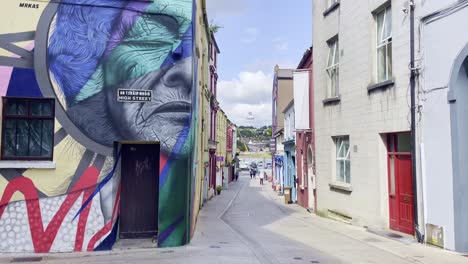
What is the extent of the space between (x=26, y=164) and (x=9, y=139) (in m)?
0.81

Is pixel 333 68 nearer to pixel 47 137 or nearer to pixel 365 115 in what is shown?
pixel 365 115

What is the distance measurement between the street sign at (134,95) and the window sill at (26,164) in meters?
2.12

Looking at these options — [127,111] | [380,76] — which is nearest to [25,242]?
[127,111]

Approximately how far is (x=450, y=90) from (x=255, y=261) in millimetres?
5752

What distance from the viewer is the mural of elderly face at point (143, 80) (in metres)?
8.77

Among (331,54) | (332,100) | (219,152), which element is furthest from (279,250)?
(219,152)

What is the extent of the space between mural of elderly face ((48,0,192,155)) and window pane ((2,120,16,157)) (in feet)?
4.31

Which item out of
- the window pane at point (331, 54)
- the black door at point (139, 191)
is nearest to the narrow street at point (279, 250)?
the black door at point (139, 191)

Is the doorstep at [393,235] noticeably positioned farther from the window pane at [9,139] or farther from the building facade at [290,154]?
the building facade at [290,154]

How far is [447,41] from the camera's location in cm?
866

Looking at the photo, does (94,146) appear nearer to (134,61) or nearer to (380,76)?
(134,61)

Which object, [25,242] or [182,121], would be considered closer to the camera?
[25,242]

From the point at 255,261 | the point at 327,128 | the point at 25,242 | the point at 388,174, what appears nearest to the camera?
the point at 255,261

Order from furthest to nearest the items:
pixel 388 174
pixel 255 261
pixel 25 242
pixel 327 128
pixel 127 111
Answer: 1. pixel 327 128
2. pixel 388 174
3. pixel 127 111
4. pixel 25 242
5. pixel 255 261
